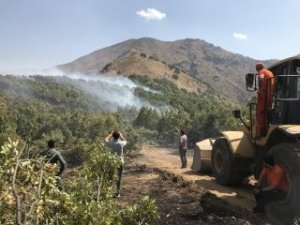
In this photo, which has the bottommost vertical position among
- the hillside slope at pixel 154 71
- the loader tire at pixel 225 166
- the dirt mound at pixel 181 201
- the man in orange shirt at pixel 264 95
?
the dirt mound at pixel 181 201

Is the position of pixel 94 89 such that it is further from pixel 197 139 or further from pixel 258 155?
pixel 258 155

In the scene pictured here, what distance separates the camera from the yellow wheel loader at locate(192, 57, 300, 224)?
828cm

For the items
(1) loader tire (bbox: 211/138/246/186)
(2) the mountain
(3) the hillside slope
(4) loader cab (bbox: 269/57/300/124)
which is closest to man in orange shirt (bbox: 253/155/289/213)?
(4) loader cab (bbox: 269/57/300/124)

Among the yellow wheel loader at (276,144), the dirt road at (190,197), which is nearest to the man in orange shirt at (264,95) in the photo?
the yellow wheel loader at (276,144)

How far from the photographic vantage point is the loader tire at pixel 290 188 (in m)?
8.09

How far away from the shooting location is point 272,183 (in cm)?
866

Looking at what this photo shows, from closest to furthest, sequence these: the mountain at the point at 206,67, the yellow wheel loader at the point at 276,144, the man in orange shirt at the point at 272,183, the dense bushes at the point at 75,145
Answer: the dense bushes at the point at 75,145, the yellow wheel loader at the point at 276,144, the man in orange shirt at the point at 272,183, the mountain at the point at 206,67

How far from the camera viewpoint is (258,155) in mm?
10758

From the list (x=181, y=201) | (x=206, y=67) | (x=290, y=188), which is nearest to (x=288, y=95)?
(x=290, y=188)

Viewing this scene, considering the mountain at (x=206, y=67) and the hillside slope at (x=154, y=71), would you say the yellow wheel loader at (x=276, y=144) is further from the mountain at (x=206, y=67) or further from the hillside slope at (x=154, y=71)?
the mountain at (x=206, y=67)

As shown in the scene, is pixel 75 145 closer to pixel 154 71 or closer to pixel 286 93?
pixel 286 93

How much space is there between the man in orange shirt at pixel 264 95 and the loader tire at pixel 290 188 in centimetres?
135

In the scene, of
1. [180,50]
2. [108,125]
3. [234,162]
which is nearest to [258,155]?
[234,162]

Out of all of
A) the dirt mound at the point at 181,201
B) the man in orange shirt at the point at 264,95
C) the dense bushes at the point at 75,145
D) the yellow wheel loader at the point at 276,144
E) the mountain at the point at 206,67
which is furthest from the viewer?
the mountain at the point at 206,67
